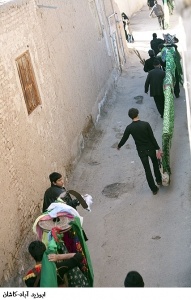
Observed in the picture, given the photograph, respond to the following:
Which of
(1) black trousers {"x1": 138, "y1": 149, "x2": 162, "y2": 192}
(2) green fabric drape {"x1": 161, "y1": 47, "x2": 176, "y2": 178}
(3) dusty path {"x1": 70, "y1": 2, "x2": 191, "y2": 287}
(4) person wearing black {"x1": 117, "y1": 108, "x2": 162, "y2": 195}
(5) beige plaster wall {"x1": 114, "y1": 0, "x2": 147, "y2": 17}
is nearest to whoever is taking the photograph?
(3) dusty path {"x1": 70, "y1": 2, "x2": 191, "y2": 287}

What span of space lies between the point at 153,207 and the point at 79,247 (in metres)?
3.35

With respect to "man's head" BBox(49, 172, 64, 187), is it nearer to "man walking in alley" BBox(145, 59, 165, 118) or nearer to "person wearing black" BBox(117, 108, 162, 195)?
"person wearing black" BBox(117, 108, 162, 195)

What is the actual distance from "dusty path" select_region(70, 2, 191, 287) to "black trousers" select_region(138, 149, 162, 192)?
0.22m

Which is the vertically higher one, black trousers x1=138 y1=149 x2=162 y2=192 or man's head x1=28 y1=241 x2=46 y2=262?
man's head x1=28 y1=241 x2=46 y2=262

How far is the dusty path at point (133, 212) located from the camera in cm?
779

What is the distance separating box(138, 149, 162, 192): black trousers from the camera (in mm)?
9343

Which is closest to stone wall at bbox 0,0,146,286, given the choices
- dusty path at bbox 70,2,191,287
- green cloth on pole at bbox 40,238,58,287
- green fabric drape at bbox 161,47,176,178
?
dusty path at bbox 70,2,191,287

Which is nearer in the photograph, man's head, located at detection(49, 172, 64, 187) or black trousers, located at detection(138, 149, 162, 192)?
man's head, located at detection(49, 172, 64, 187)

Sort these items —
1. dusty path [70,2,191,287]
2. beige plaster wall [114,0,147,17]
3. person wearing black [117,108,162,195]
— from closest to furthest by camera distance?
dusty path [70,2,191,287] → person wearing black [117,108,162,195] → beige plaster wall [114,0,147,17]

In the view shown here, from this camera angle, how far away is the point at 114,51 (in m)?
18.8

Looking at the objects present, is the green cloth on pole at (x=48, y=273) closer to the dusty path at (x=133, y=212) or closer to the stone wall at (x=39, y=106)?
the stone wall at (x=39, y=106)

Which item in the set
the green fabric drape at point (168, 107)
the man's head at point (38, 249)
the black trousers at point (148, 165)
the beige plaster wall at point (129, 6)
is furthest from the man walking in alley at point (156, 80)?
the beige plaster wall at point (129, 6)

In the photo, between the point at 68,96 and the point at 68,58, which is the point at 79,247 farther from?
the point at 68,58

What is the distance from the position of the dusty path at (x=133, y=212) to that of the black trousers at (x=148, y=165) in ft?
0.72
